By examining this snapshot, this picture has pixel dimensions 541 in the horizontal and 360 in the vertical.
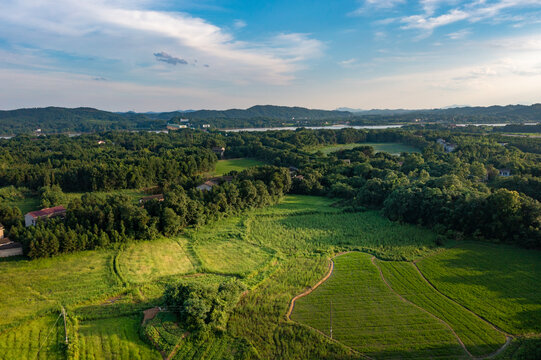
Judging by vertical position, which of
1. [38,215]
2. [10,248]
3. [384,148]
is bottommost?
[10,248]

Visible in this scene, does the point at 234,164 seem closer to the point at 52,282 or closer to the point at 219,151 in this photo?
the point at 219,151

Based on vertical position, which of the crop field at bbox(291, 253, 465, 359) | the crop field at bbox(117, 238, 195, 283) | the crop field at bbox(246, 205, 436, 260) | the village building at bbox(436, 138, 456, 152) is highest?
the village building at bbox(436, 138, 456, 152)

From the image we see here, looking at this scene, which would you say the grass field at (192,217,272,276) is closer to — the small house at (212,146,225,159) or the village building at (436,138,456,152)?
the small house at (212,146,225,159)

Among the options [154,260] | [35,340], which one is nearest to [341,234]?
[154,260]

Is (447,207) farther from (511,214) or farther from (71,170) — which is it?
(71,170)

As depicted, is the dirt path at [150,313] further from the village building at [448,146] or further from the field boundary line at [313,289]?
the village building at [448,146]

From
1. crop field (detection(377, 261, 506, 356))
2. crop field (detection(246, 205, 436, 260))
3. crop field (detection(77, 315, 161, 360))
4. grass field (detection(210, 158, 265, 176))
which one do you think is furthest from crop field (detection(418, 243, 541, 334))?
grass field (detection(210, 158, 265, 176))

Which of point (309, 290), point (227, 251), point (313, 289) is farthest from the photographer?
point (227, 251)
